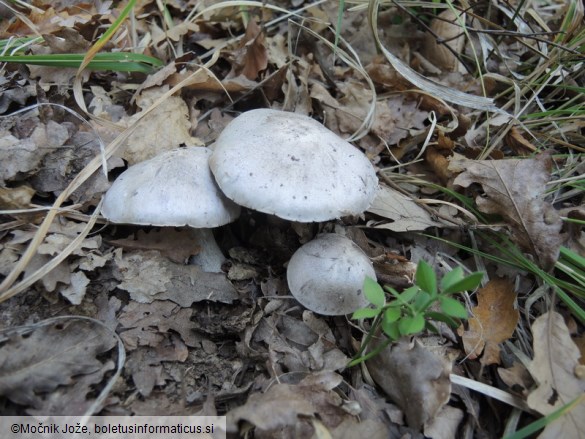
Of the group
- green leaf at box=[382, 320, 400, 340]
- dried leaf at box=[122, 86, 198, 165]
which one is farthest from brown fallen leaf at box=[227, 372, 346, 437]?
dried leaf at box=[122, 86, 198, 165]

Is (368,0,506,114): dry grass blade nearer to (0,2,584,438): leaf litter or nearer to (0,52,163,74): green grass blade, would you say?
(0,2,584,438): leaf litter

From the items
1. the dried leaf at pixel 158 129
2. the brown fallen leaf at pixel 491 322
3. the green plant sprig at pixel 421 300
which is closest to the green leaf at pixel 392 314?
the green plant sprig at pixel 421 300

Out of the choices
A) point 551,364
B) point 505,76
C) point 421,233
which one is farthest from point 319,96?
point 551,364

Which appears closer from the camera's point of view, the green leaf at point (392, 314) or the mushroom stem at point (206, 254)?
the green leaf at point (392, 314)

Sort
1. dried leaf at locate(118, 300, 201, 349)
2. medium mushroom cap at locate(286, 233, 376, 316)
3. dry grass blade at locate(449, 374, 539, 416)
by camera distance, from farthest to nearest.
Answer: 1. medium mushroom cap at locate(286, 233, 376, 316)
2. dried leaf at locate(118, 300, 201, 349)
3. dry grass blade at locate(449, 374, 539, 416)

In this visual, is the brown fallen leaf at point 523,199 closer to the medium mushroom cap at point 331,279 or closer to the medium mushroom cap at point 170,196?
the medium mushroom cap at point 331,279

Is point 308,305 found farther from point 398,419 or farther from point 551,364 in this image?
point 551,364

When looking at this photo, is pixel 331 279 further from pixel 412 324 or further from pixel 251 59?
Answer: pixel 251 59
